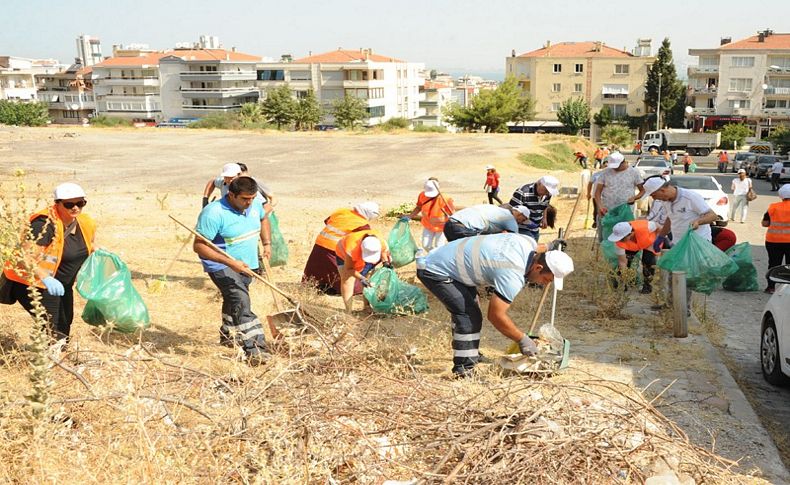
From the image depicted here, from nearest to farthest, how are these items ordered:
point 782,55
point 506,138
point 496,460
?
point 496,460
point 506,138
point 782,55

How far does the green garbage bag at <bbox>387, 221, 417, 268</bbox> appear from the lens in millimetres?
8438

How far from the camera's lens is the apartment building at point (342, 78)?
75.8m

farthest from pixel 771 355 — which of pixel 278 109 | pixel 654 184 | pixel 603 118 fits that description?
pixel 603 118

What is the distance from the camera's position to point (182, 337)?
20.5 ft

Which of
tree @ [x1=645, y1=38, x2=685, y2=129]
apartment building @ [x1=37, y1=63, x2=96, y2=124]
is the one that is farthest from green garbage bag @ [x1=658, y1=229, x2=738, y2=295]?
apartment building @ [x1=37, y1=63, x2=96, y2=124]

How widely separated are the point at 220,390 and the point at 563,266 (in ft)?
7.13

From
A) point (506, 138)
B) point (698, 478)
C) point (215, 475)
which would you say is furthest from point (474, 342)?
point (506, 138)

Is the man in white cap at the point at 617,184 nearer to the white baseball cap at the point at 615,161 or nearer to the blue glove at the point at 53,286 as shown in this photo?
the white baseball cap at the point at 615,161

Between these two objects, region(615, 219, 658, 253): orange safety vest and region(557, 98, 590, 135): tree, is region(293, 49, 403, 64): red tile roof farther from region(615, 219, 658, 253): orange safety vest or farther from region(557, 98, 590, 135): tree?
region(615, 219, 658, 253): orange safety vest

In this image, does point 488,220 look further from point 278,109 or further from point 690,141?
point 278,109

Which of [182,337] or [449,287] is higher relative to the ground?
[449,287]

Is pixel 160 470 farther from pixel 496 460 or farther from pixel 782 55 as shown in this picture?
pixel 782 55

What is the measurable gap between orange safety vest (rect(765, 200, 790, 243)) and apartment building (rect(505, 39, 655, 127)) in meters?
65.9

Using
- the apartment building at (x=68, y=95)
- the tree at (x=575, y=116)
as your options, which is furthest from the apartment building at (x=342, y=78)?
the apartment building at (x=68, y=95)
